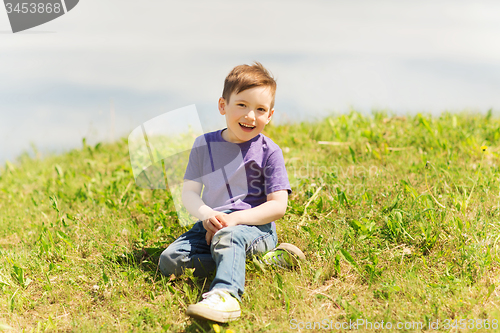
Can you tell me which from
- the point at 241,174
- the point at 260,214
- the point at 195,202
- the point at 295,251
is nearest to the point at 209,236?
the point at 195,202

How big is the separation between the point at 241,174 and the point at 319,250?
0.85 meters

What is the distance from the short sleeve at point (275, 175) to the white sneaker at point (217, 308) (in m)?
0.86

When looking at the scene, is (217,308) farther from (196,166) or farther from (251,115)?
(251,115)

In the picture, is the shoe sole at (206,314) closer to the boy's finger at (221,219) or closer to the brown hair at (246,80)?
the boy's finger at (221,219)

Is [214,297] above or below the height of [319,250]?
above

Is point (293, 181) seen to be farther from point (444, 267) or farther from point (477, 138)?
point (477, 138)

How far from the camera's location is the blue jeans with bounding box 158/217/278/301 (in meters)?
2.52

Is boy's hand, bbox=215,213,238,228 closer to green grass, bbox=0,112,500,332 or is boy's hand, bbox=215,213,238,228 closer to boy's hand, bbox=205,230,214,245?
boy's hand, bbox=205,230,214,245

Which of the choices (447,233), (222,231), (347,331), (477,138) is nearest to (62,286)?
(222,231)

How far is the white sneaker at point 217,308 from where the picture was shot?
2252 mm

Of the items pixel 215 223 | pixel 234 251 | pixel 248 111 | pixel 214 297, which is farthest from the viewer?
pixel 248 111

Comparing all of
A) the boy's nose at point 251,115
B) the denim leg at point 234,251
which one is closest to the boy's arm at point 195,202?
the denim leg at point 234,251

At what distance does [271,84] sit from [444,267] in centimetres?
181

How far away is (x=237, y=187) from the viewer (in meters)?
3.02
